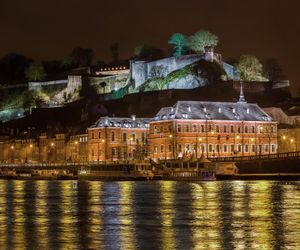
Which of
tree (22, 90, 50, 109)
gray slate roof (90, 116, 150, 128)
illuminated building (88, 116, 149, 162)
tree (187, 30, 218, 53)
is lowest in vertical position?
illuminated building (88, 116, 149, 162)

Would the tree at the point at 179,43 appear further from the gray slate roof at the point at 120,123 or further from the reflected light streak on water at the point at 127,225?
the reflected light streak on water at the point at 127,225

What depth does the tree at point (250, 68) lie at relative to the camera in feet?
463

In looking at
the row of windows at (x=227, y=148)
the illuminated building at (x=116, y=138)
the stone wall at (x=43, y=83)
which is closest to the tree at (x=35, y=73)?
the stone wall at (x=43, y=83)

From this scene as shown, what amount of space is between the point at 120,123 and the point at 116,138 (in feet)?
8.11

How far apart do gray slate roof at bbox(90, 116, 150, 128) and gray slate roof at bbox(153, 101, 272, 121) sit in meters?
8.30

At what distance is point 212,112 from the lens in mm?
102438

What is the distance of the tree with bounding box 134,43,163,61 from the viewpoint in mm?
167375

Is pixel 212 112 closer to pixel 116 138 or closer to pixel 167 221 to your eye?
pixel 116 138

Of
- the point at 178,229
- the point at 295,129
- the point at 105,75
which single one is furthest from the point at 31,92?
the point at 178,229

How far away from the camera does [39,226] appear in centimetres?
3241

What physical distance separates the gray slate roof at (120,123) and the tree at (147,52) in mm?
53113

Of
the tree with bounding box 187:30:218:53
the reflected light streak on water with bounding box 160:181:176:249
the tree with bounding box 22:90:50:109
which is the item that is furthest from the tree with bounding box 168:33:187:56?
the reflected light streak on water with bounding box 160:181:176:249

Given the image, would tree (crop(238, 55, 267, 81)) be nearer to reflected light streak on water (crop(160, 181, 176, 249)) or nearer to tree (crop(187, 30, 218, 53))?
tree (crop(187, 30, 218, 53))

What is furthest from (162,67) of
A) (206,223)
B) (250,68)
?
(206,223)
